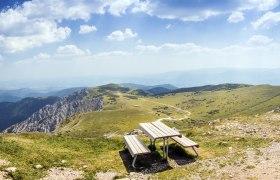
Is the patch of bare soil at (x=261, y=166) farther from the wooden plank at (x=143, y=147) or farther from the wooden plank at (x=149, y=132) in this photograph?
the wooden plank at (x=143, y=147)

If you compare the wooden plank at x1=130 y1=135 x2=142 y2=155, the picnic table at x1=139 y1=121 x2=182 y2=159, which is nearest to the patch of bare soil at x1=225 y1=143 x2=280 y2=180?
the picnic table at x1=139 y1=121 x2=182 y2=159

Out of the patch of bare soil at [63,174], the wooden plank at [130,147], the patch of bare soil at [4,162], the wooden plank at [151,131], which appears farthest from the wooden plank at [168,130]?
the patch of bare soil at [4,162]

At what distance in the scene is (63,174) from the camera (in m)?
22.6

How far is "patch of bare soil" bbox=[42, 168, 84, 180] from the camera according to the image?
21.9 m

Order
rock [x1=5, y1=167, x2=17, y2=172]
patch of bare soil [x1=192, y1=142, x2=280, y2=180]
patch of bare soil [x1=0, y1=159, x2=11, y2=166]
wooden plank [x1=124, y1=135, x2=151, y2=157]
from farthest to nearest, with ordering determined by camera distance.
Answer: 1. wooden plank [x1=124, y1=135, x2=151, y2=157]
2. patch of bare soil [x1=0, y1=159, x2=11, y2=166]
3. rock [x1=5, y1=167, x2=17, y2=172]
4. patch of bare soil [x1=192, y1=142, x2=280, y2=180]

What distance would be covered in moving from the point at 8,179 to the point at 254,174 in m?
17.3

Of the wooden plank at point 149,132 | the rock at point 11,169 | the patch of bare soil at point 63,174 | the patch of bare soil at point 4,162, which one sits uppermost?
the wooden plank at point 149,132

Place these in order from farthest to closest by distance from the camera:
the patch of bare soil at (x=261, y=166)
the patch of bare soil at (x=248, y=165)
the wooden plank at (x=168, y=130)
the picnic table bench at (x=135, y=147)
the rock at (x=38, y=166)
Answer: the wooden plank at (x=168, y=130) → the picnic table bench at (x=135, y=147) → the rock at (x=38, y=166) → the patch of bare soil at (x=248, y=165) → the patch of bare soil at (x=261, y=166)

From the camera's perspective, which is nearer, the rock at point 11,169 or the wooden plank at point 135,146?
the rock at point 11,169

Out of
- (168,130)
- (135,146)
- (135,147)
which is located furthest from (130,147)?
(168,130)

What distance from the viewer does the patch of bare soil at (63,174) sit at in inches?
863

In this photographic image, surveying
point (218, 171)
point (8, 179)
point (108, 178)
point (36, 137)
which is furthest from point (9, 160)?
point (218, 171)

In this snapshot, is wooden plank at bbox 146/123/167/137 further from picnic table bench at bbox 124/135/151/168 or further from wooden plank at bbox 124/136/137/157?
wooden plank at bbox 124/136/137/157

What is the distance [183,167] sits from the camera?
2462 cm
